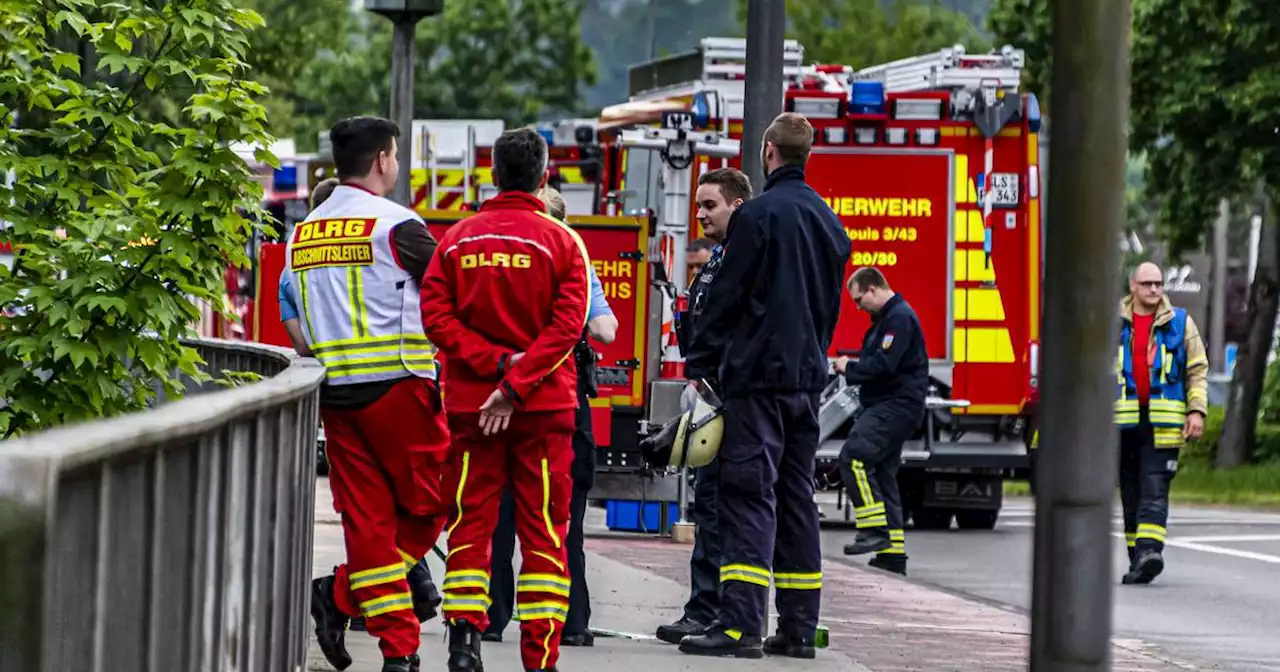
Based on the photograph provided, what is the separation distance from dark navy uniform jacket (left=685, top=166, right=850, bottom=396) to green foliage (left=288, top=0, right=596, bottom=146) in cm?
5748

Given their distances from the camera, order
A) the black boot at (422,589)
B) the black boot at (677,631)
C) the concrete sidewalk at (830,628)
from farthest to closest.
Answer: the black boot at (677,631), the concrete sidewalk at (830,628), the black boot at (422,589)

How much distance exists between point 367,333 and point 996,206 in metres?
11.1

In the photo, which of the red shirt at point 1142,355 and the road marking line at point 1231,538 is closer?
the red shirt at point 1142,355

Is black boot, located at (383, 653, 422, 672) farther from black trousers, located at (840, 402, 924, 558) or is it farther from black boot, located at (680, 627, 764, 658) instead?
black trousers, located at (840, 402, 924, 558)

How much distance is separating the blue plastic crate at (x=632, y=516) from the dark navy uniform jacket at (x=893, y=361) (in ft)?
4.96

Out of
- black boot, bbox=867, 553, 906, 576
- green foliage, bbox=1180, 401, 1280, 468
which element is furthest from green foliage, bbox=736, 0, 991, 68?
black boot, bbox=867, 553, 906, 576

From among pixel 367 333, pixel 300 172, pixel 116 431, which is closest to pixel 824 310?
pixel 367 333

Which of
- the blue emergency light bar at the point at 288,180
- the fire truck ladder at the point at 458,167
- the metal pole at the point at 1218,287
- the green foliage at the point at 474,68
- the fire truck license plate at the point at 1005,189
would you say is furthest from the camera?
the green foliage at the point at 474,68

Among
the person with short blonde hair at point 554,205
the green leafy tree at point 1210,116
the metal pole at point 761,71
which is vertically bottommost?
the person with short blonde hair at point 554,205

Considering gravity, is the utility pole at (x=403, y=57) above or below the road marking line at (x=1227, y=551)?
above

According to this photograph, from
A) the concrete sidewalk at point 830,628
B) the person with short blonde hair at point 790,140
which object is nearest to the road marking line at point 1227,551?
the concrete sidewalk at point 830,628

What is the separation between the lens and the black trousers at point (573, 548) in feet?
28.6

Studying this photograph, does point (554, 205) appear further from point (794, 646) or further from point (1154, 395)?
point (1154, 395)

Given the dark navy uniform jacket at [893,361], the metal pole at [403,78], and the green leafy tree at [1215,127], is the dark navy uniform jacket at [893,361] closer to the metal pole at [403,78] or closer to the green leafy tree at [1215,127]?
the metal pole at [403,78]
